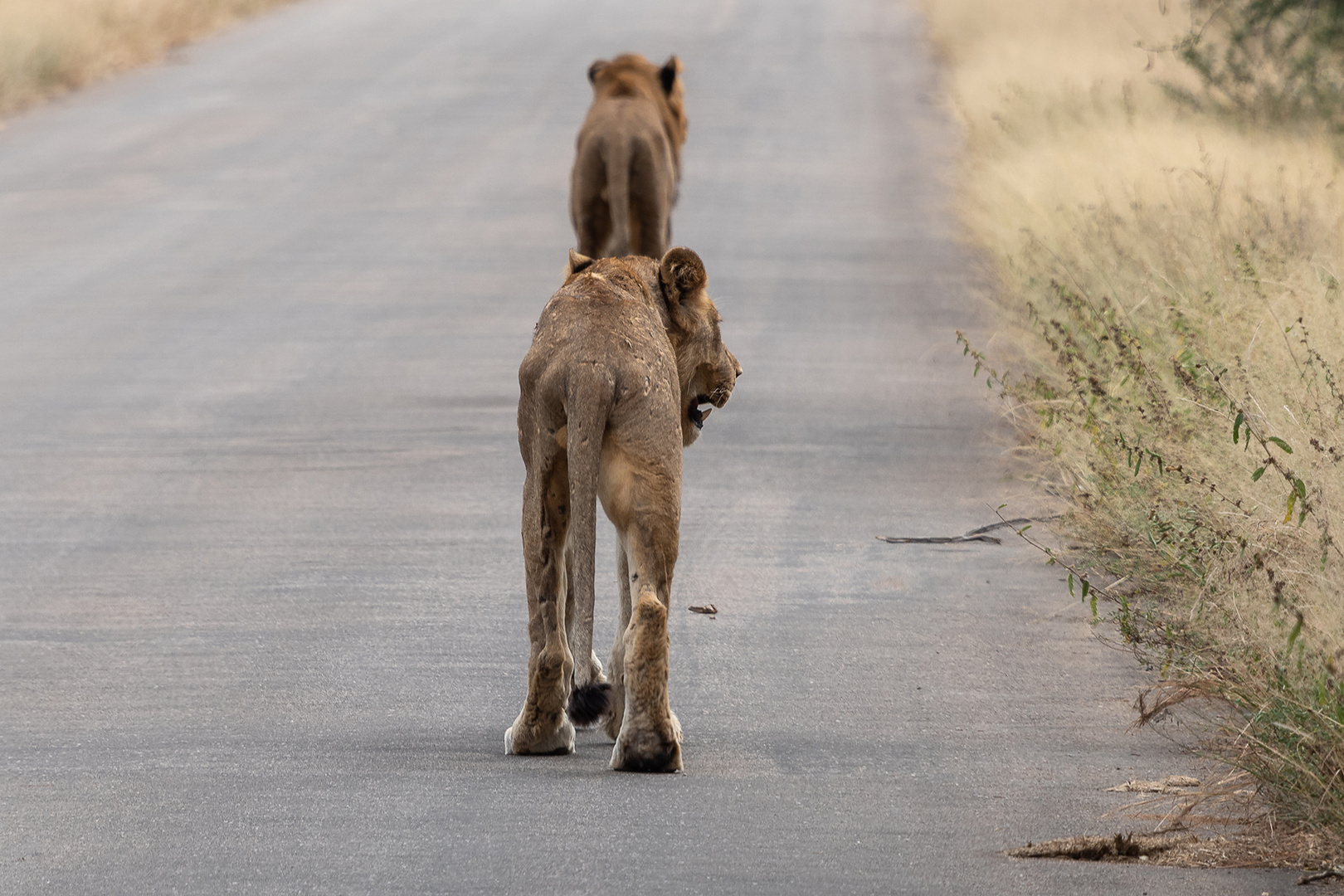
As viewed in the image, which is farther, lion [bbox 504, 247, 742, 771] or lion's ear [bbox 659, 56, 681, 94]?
lion's ear [bbox 659, 56, 681, 94]

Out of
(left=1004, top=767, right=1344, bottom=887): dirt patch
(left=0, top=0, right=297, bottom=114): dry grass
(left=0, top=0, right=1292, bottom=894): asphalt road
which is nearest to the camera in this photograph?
(left=1004, top=767, right=1344, bottom=887): dirt patch

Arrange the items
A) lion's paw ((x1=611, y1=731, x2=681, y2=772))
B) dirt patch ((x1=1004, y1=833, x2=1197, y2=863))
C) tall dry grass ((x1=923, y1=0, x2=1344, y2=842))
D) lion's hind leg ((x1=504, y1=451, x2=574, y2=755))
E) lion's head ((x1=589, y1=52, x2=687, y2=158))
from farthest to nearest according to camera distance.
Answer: lion's head ((x1=589, y1=52, x2=687, y2=158)) → lion's hind leg ((x1=504, y1=451, x2=574, y2=755)) → lion's paw ((x1=611, y1=731, x2=681, y2=772)) → tall dry grass ((x1=923, y1=0, x2=1344, y2=842)) → dirt patch ((x1=1004, y1=833, x2=1197, y2=863))

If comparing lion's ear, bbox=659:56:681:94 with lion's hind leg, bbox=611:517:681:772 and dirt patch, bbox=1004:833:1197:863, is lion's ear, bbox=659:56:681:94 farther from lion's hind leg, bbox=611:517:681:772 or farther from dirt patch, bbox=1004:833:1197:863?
dirt patch, bbox=1004:833:1197:863

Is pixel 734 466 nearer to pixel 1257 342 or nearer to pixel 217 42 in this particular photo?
pixel 1257 342

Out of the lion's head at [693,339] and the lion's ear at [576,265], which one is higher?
the lion's ear at [576,265]

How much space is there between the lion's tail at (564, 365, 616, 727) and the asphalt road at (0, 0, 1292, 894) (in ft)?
1.14

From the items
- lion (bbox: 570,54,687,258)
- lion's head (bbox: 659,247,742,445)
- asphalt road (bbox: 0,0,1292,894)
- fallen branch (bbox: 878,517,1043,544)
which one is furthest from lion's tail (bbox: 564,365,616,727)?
lion (bbox: 570,54,687,258)

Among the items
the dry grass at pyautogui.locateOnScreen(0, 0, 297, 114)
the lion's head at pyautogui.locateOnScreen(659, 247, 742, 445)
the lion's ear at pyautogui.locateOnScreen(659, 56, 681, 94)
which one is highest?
the lion's head at pyautogui.locateOnScreen(659, 247, 742, 445)

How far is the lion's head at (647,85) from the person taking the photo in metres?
12.4

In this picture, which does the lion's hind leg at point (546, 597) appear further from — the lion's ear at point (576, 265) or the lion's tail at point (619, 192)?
the lion's tail at point (619, 192)

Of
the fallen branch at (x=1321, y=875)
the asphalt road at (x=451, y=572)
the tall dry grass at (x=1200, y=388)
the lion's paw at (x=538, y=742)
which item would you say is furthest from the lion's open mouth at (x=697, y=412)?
the fallen branch at (x=1321, y=875)

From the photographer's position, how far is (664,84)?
41.7 ft

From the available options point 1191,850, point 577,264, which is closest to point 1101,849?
point 1191,850

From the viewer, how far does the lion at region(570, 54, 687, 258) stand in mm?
11758
